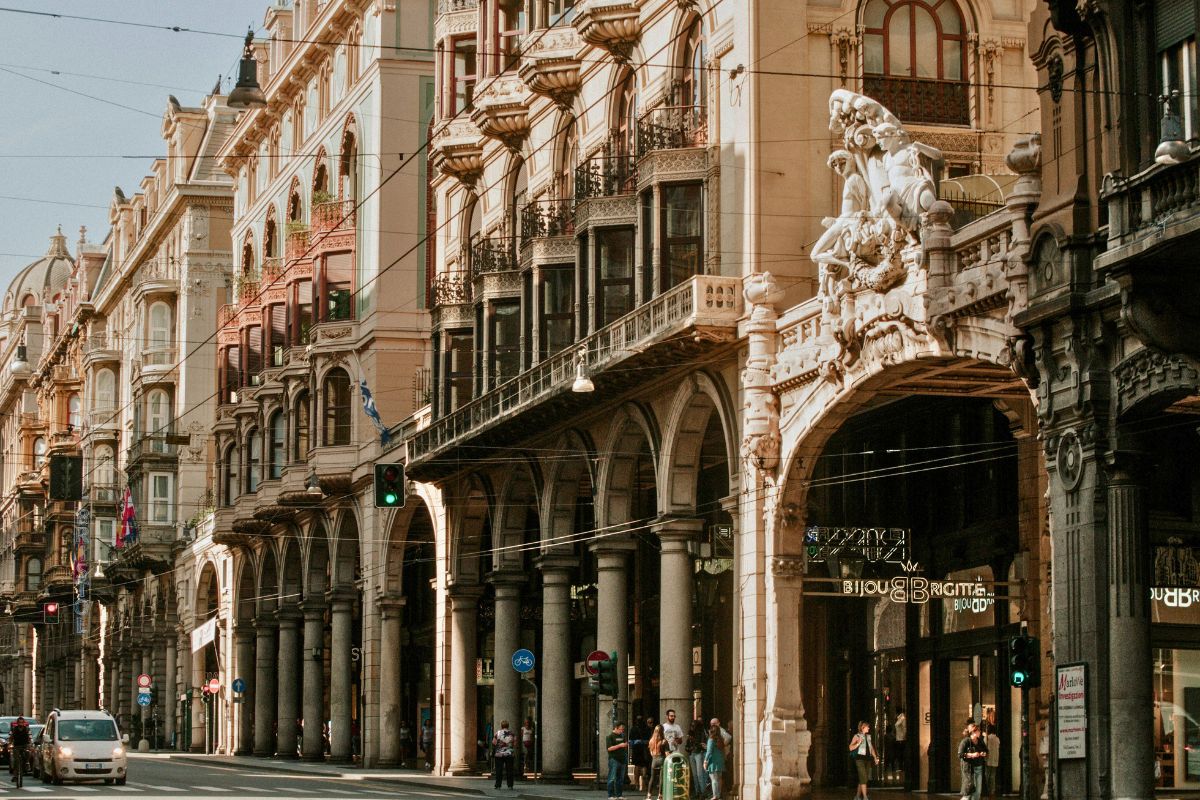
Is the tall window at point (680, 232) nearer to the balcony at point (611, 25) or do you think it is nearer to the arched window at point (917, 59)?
the arched window at point (917, 59)

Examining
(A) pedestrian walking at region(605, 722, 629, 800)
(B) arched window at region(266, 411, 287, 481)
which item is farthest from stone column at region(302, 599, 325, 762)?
(A) pedestrian walking at region(605, 722, 629, 800)

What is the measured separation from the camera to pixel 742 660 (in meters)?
36.9

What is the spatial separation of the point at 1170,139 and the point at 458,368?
30.0 meters

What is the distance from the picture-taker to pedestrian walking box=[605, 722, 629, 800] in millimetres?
38188

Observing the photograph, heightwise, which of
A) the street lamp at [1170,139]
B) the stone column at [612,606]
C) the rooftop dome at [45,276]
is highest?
the rooftop dome at [45,276]

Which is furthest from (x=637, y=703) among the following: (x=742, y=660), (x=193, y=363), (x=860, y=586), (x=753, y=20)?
(x=193, y=363)

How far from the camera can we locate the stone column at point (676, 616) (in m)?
39.4

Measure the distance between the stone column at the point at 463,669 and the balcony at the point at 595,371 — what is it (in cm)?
318

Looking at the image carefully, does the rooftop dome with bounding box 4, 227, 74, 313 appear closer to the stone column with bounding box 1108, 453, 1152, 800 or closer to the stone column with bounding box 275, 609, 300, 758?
the stone column with bounding box 275, 609, 300, 758

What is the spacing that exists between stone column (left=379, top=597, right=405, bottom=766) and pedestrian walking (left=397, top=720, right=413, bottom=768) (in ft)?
3.38

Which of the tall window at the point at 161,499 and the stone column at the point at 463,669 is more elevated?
the tall window at the point at 161,499

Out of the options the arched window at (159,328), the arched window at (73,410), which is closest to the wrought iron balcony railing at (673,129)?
the arched window at (159,328)

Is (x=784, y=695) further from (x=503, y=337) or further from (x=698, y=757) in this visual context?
(x=503, y=337)

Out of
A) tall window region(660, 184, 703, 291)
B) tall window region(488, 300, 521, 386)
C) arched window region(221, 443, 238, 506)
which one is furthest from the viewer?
arched window region(221, 443, 238, 506)
